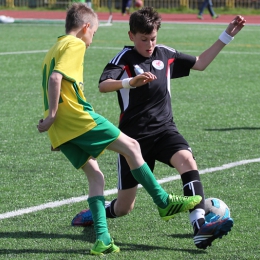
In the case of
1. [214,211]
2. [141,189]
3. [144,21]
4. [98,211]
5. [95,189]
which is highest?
[144,21]

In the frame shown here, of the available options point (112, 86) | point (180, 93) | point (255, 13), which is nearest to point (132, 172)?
point (112, 86)

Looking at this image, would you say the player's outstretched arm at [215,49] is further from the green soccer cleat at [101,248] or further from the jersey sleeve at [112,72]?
the green soccer cleat at [101,248]

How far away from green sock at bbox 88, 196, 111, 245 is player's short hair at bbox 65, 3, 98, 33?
1.13m

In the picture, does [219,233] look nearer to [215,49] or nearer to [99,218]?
[99,218]

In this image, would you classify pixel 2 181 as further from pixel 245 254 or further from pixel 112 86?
pixel 245 254

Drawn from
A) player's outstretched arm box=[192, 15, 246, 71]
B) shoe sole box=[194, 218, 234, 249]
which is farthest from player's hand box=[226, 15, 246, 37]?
shoe sole box=[194, 218, 234, 249]

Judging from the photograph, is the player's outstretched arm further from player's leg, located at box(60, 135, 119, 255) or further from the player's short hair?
player's leg, located at box(60, 135, 119, 255)

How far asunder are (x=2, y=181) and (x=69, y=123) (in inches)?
90.8

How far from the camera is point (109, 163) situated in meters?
7.58

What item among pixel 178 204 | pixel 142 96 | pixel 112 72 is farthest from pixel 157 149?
pixel 112 72

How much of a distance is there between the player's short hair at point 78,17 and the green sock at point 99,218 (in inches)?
44.7

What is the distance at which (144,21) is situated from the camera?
5.10 m

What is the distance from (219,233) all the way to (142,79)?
1.07 metres

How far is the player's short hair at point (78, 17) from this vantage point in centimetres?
488
